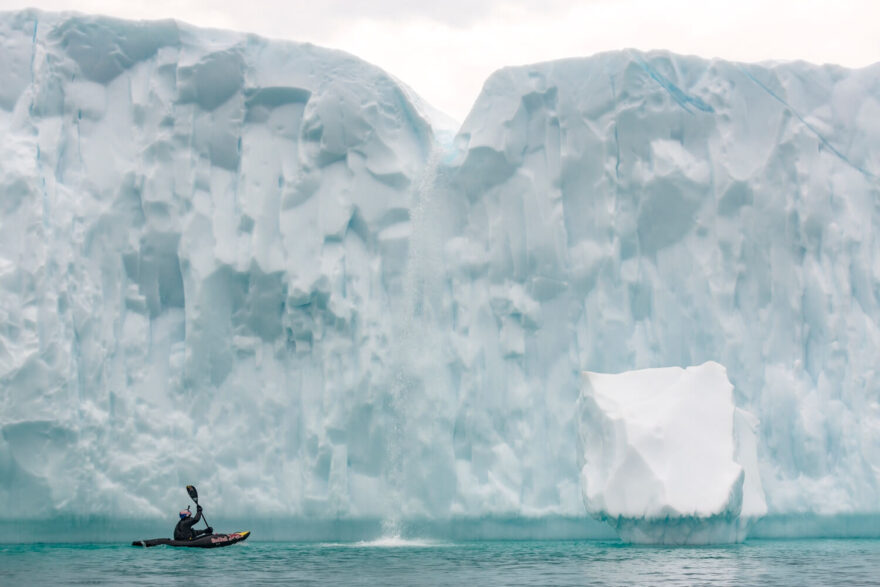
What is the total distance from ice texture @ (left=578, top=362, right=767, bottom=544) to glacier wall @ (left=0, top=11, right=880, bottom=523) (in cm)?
172

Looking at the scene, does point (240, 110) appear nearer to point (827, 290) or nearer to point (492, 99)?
point (492, 99)

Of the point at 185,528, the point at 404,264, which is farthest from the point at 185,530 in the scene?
the point at 404,264

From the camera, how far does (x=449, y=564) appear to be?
13172 millimetres

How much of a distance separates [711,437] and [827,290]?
13.7 ft

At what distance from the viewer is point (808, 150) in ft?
61.1

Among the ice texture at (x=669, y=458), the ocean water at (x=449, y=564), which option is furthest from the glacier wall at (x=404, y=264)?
the ice texture at (x=669, y=458)

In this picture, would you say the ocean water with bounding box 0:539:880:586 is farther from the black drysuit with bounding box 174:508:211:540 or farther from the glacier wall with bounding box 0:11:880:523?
the glacier wall with bounding box 0:11:880:523

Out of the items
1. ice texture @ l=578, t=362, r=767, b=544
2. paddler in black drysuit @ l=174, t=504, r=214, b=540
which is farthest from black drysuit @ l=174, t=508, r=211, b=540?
ice texture @ l=578, t=362, r=767, b=544

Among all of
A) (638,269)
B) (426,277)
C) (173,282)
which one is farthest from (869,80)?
(173,282)

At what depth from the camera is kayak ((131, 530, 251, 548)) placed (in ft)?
52.2

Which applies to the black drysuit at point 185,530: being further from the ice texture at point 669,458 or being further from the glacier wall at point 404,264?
the ice texture at point 669,458

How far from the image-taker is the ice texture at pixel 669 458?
15070mm

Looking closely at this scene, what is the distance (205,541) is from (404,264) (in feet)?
17.6

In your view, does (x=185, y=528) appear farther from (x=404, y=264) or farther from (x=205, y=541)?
(x=404, y=264)
